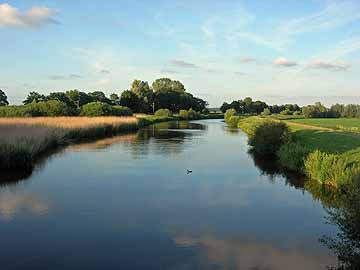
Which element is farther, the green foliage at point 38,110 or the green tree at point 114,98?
the green tree at point 114,98

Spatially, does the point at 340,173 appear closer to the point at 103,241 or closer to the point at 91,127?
the point at 103,241

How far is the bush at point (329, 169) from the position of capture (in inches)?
592

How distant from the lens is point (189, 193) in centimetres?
1496

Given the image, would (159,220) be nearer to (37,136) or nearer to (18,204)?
(18,204)

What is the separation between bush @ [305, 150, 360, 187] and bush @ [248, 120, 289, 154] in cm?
803

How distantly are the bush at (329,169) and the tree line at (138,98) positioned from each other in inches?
2375

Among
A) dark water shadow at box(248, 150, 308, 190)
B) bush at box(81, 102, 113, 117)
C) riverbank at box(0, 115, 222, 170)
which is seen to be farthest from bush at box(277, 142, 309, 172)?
bush at box(81, 102, 113, 117)

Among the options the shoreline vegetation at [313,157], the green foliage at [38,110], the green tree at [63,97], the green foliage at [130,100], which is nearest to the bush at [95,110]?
the green foliage at [38,110]

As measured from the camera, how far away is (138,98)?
93.2 metres

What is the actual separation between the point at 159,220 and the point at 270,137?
16.9 m

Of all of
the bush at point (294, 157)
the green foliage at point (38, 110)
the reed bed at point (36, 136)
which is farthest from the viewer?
the green foliage at point (38, 110)

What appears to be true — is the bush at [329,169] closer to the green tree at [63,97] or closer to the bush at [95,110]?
the bush at [95,110]

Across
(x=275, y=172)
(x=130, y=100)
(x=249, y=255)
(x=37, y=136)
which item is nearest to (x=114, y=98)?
(x=130, y=100)

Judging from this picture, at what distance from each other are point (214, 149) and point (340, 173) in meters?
16.3
